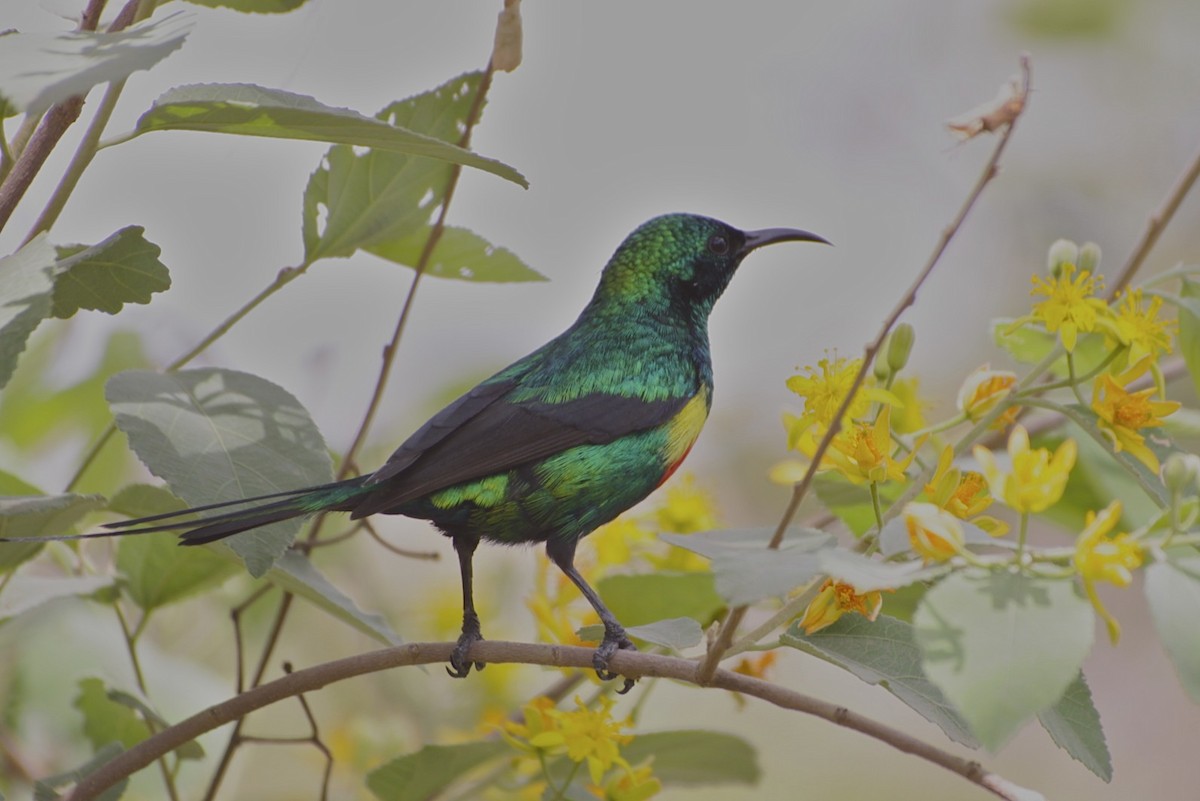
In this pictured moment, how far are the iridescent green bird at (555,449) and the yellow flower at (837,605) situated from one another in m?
0.40

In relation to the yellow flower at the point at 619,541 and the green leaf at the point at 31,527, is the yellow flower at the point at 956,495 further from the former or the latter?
the green leaf at the point at 31,527

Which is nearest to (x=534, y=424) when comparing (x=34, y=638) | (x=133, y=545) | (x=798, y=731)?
(x=133, y=545)

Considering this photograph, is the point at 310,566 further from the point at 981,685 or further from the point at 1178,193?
the point at 1178,193

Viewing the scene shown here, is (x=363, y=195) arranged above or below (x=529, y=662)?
above

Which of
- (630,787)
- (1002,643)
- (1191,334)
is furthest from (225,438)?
(1191,334)

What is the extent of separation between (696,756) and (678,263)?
0.97 metres

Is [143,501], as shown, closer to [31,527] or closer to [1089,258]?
[31,527]

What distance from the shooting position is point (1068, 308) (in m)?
1.48

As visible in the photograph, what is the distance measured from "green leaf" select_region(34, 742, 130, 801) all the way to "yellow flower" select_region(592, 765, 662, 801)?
636mm

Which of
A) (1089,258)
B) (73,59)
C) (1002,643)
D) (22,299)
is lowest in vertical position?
(1002,643)

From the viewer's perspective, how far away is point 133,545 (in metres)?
1.95

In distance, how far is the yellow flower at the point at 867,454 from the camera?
1.40 meters

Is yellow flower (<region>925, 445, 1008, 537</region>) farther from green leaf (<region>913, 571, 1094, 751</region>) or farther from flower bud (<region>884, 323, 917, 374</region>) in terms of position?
green leaf (<region>913, 571, 1094, 751</region>)

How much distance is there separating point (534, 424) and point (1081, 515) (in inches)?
36.9
